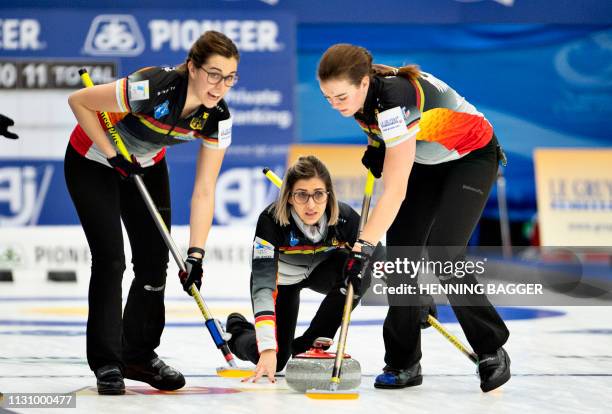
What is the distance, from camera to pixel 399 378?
133 inches

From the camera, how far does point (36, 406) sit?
9.55ft

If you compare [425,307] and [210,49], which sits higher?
[210,49]

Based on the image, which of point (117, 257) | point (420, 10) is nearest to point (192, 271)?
point (117, 257)

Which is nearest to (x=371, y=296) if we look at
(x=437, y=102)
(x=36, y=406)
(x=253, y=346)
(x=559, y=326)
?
(x=559, y=326)

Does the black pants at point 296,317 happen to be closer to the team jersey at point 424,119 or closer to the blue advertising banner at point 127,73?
the team jersey at point 424,119

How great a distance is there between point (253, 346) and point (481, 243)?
7.30m

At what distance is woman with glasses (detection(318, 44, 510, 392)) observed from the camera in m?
3.06

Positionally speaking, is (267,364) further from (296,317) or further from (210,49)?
(210,49)

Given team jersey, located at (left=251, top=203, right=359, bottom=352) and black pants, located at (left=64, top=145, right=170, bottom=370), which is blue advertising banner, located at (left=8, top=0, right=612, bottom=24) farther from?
black pants, located at (left=64, top=145, right=170, bottom=370)

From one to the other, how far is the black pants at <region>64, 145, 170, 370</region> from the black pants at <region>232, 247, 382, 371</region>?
1.56 feet

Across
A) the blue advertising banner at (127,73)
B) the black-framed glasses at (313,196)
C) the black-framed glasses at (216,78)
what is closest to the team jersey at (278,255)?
the black-framed glasses at (313,196)

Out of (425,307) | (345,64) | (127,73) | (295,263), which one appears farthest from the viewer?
(127,73)

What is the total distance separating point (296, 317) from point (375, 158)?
0.72 meters

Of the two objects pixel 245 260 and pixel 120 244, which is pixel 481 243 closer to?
pixel 245 260
